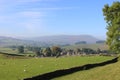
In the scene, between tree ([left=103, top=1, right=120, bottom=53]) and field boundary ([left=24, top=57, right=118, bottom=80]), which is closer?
field boundary ([left=24, top=57, right=118, bottom=80])

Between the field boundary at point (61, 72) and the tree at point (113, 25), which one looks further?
the tree at point (113, 25)

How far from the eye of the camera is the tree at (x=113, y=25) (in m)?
74.2

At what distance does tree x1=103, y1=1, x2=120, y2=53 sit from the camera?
243 ft

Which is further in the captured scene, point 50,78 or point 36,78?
point 50,78

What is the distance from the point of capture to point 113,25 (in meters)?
75.6

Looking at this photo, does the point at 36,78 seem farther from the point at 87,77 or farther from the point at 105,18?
the point at 105,18

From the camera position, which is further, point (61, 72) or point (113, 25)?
point (113, 25)

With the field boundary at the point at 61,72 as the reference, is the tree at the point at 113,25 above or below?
above

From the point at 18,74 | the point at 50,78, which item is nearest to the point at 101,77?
the point at 50,78

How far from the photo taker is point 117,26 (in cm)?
7475

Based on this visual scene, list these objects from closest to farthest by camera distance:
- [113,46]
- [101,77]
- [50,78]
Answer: [101,77]
[50,78]
[113,46]

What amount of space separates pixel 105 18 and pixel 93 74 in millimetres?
42234

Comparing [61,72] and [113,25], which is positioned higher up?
[113,25]

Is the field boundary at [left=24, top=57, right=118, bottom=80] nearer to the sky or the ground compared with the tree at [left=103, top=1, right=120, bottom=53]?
nearer to the ground
